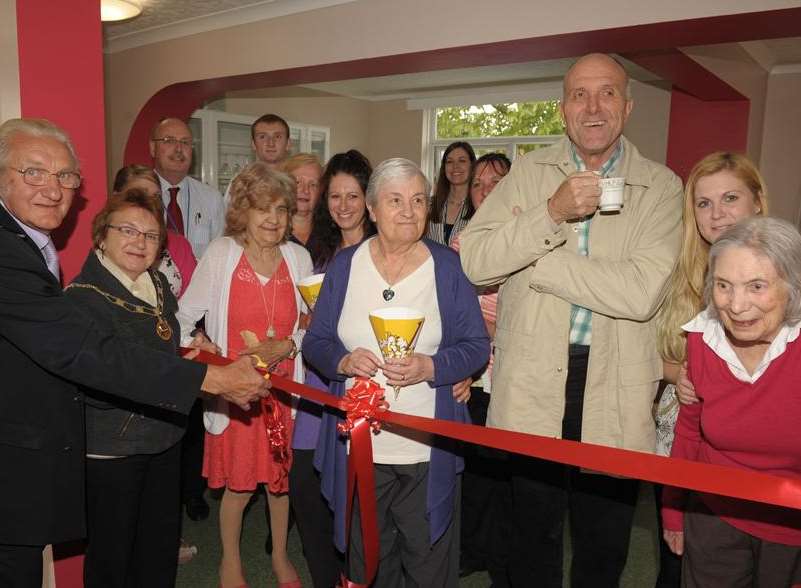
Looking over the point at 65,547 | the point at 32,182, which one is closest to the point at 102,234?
the point at 32,182

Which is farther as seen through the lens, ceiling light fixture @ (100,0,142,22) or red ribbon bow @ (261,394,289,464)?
ceiling light fixture @ (100,0,142,22)

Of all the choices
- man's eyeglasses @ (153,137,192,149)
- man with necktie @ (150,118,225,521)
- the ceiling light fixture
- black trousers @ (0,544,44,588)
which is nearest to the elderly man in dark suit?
black trousers @ (0,544,44,588)

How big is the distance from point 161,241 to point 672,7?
408cm

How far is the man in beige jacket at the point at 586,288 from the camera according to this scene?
207cm

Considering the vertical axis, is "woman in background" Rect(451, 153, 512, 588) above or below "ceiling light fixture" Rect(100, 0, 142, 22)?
below

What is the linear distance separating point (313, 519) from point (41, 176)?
184 centimetres

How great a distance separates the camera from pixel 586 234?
2258mm

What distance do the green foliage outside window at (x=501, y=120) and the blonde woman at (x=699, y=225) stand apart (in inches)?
408

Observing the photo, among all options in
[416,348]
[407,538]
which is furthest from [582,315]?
[407,538]

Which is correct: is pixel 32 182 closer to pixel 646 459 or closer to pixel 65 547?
pixel 65 547

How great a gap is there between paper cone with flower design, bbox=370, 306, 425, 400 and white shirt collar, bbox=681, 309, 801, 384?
86 centimetres

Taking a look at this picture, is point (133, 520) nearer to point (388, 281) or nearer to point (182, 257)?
point (388, 281)

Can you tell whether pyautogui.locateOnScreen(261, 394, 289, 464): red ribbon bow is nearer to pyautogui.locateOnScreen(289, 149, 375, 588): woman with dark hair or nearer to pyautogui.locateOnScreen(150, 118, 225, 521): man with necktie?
pyautogui.locateOnScreen(289, 149, 375, 588): woman with dark hair

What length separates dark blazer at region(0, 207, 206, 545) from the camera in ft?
6.23
